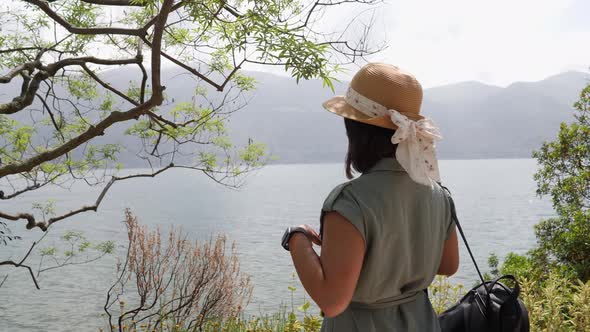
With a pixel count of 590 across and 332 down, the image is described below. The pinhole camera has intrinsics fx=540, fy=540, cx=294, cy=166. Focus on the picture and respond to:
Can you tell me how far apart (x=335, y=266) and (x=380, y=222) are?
0.17 m

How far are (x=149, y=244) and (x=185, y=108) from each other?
155 cm

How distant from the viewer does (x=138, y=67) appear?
386 centimetres

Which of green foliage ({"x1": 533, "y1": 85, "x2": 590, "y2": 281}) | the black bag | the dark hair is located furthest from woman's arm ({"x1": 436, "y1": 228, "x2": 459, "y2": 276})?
green foliage ({"x1": 533, "y1": 85, "x2": 590, "y2": 281})

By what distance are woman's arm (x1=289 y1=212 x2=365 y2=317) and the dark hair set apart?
0.20m

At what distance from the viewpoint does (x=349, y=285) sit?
121 centimetres

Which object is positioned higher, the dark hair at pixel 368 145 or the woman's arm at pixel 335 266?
the dark hair at pixel 368 145

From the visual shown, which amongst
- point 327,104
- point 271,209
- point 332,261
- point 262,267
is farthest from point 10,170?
point 271,209

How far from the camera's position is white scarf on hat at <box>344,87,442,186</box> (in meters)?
1.30

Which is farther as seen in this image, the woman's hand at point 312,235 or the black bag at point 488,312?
the black bag at point 488,312

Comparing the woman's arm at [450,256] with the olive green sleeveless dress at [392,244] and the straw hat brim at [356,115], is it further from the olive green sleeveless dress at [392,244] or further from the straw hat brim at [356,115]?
the straw hat brim at [356,115]

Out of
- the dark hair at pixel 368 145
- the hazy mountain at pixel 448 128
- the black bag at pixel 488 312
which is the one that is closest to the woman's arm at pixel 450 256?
the black bag at pixel 488 312

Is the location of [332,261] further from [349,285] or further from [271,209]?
[271,209]

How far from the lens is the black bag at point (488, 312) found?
1.47 m

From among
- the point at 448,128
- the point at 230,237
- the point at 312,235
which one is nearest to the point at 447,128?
the point at 448,128
